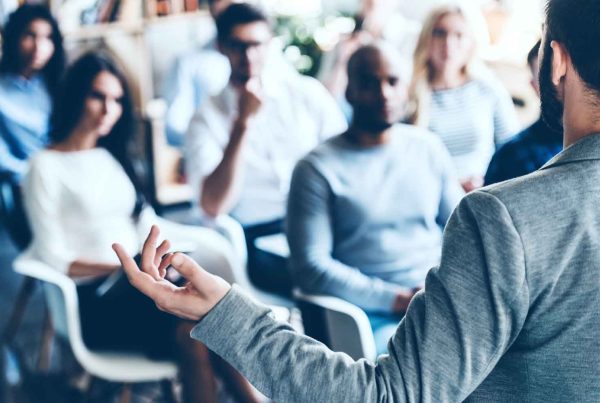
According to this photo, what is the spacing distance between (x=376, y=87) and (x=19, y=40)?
174 centimetres

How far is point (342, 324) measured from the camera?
2.04 m

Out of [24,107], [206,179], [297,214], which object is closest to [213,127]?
[206,179]

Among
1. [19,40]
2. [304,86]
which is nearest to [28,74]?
[19,40]

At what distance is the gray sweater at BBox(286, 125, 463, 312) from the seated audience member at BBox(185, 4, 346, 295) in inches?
16.1

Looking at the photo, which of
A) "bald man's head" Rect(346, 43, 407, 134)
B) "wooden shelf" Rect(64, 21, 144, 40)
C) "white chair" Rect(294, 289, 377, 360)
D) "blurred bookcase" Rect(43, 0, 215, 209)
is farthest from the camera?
"blurred bookcase" Rect(43, 0, 215, 209)

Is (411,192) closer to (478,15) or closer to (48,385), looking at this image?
(48,385)

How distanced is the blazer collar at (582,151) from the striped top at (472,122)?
2151mm

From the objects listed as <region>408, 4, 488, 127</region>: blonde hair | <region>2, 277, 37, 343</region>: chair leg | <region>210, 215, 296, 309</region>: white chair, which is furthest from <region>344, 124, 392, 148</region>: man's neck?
<region>2, 277, 37, 343</region>: chair leg

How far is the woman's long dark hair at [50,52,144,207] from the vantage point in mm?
2572

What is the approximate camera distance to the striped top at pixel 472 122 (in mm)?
2875

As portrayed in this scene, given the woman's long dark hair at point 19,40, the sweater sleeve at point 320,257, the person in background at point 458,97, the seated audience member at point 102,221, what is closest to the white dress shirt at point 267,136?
the seated audience member at point 102,221

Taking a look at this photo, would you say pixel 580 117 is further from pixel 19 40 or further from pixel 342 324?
pixel 19 40

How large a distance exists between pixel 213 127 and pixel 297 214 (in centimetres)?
73

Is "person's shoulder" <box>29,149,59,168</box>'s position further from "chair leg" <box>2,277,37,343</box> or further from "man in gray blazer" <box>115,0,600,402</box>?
"man in gray blazer" <box>115,0,600,402</box>
